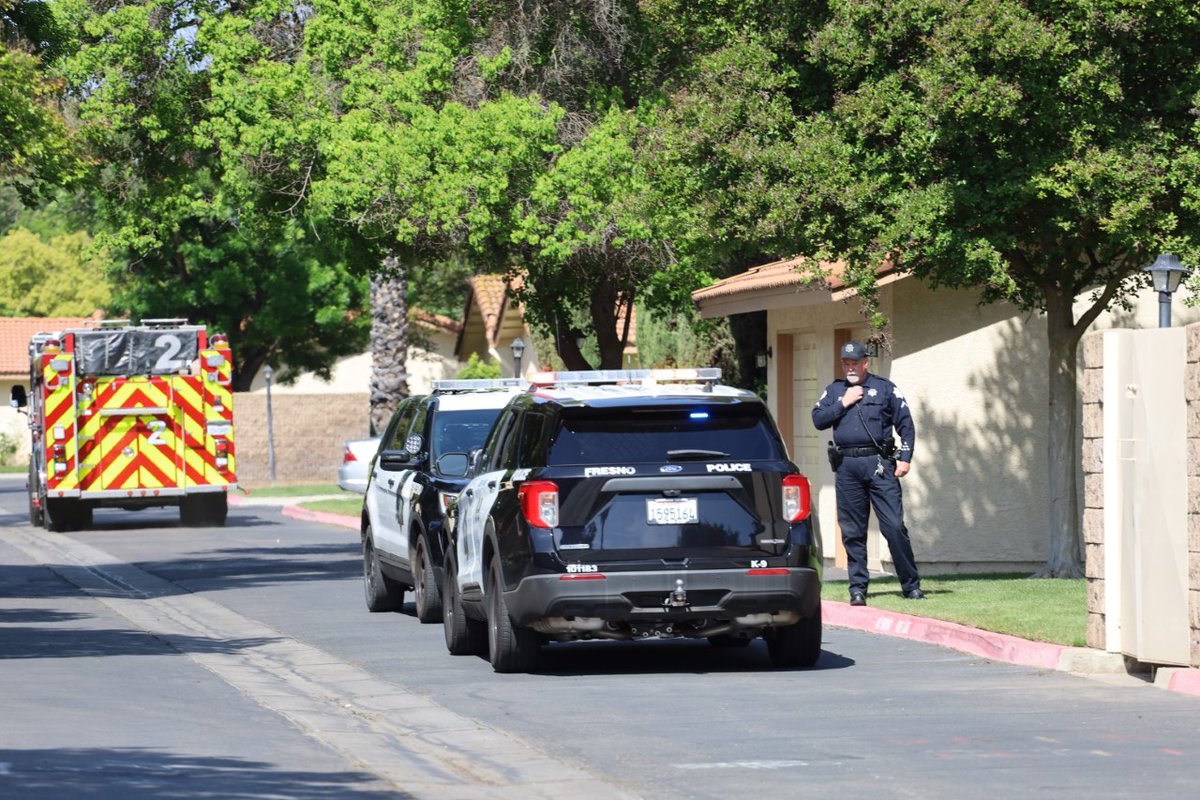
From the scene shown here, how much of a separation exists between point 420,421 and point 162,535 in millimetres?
14522

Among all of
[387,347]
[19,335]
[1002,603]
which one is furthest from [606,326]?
[19,335]

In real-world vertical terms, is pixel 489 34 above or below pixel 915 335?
above

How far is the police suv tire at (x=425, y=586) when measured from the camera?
52.8 ft

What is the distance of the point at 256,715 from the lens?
1098cm

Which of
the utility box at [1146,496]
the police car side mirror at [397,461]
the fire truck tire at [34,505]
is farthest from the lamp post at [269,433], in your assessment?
the utility box at [1146,496]

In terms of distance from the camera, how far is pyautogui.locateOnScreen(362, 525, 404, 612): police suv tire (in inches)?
699

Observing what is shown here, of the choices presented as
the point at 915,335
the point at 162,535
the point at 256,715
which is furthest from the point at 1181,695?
the point at 162,535

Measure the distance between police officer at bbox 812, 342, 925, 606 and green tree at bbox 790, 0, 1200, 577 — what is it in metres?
1.46

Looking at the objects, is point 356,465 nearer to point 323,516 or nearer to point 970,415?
point 323,516

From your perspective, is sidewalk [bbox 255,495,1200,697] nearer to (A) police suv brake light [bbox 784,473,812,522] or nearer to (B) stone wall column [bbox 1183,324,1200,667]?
(B) stone wall column [bbox 1183,324,1200,667]

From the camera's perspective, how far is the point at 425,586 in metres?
16.3

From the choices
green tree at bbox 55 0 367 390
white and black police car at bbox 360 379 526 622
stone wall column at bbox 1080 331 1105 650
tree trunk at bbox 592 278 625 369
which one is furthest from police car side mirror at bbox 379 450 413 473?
tree trunk at bbox 592 278 625 369

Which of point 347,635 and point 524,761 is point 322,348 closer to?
point 347,635

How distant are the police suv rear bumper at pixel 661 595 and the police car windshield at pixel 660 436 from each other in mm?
703
